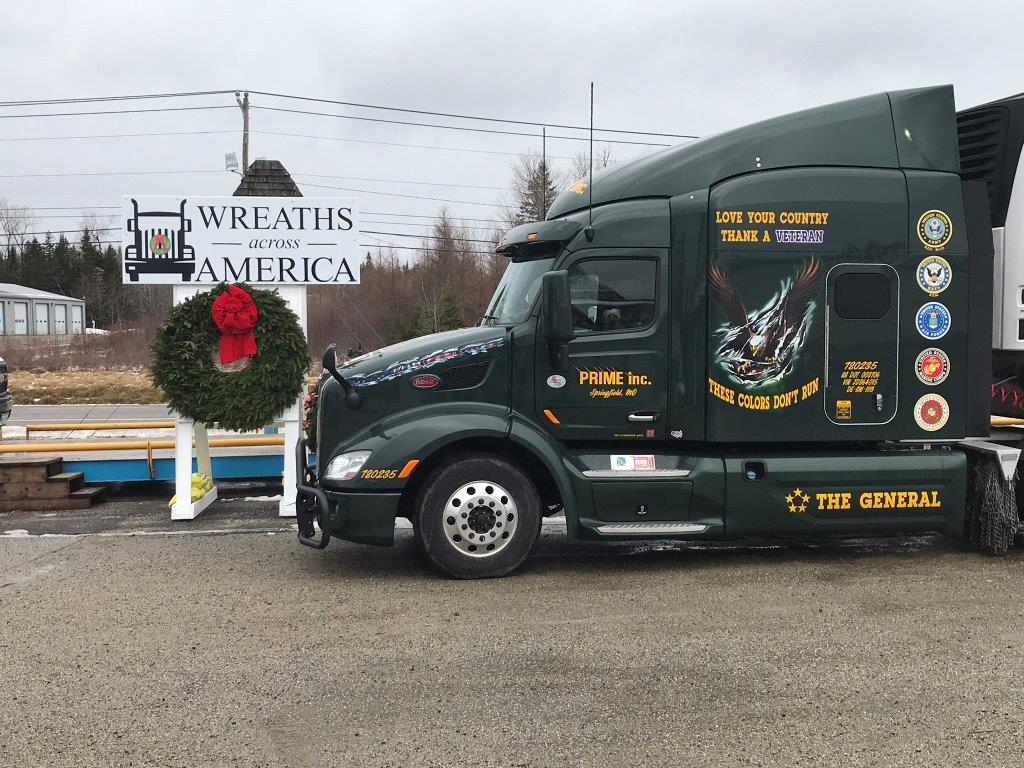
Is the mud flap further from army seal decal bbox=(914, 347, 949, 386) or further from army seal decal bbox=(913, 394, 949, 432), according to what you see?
army seal decal bbox=(914, 347, 949, 386)

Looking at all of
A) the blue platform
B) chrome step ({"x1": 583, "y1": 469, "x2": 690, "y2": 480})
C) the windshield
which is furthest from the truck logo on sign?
the blue platform

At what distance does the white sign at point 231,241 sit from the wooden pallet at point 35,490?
2223 mm

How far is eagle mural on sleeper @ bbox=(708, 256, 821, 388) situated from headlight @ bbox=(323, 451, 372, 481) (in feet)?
8.94

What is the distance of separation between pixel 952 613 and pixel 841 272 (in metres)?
2.56

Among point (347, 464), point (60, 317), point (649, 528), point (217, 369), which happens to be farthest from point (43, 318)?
point (649, 528)

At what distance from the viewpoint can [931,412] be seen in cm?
696

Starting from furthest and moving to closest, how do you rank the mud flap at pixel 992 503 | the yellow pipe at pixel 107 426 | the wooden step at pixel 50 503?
the yellow pipe at pixel 107 426, the wooden step at pixel 50 503, the mud flap at pixel 992 503

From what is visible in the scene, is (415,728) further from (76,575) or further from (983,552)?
(983,552)

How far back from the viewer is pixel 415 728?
4.02 meters

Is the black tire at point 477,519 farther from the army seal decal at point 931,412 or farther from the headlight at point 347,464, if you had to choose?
the army seal decal at point 931,412

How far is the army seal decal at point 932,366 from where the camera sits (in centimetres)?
691

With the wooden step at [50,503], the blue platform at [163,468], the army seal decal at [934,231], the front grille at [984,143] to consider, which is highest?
the front grille at [984,143]

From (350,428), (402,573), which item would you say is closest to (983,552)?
(402,573)

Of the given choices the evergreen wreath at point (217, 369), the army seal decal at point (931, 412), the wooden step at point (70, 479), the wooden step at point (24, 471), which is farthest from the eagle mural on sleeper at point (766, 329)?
the wooden step at point (24, 471)
